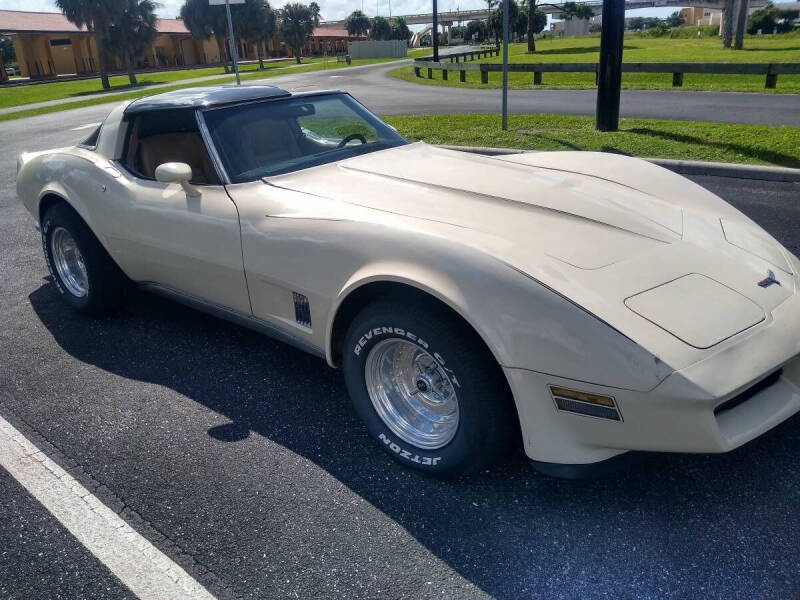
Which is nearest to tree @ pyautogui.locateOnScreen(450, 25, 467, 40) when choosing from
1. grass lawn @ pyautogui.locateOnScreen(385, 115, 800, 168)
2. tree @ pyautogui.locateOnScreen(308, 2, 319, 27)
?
tree @ pyautogui.locateOnScreen(308, 2, 319, 27)

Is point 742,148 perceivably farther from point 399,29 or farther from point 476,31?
point 476,31

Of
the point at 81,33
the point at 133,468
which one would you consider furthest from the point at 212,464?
the point at 81,33

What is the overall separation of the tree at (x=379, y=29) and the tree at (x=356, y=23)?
117 cm

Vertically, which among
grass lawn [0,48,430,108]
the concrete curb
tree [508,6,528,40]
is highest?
tree [508,6,528,40]

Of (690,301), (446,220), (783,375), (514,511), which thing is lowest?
(514,511)

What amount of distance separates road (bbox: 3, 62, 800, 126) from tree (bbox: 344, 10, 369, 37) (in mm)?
79466

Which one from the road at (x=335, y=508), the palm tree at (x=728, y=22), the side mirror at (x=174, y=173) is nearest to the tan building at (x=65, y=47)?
the palm tree at (x=728, y=22)

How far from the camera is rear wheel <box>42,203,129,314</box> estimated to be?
391 cm

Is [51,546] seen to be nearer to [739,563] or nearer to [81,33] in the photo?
[739,563]

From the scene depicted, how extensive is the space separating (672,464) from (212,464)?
5.97ft

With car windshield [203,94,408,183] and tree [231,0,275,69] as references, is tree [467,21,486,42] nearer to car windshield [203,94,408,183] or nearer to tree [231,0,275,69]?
tree [231,0,275,69]

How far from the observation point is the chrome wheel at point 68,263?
4176 mm

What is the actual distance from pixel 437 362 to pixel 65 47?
64586 millimetres

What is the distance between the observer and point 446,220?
2.50 m
